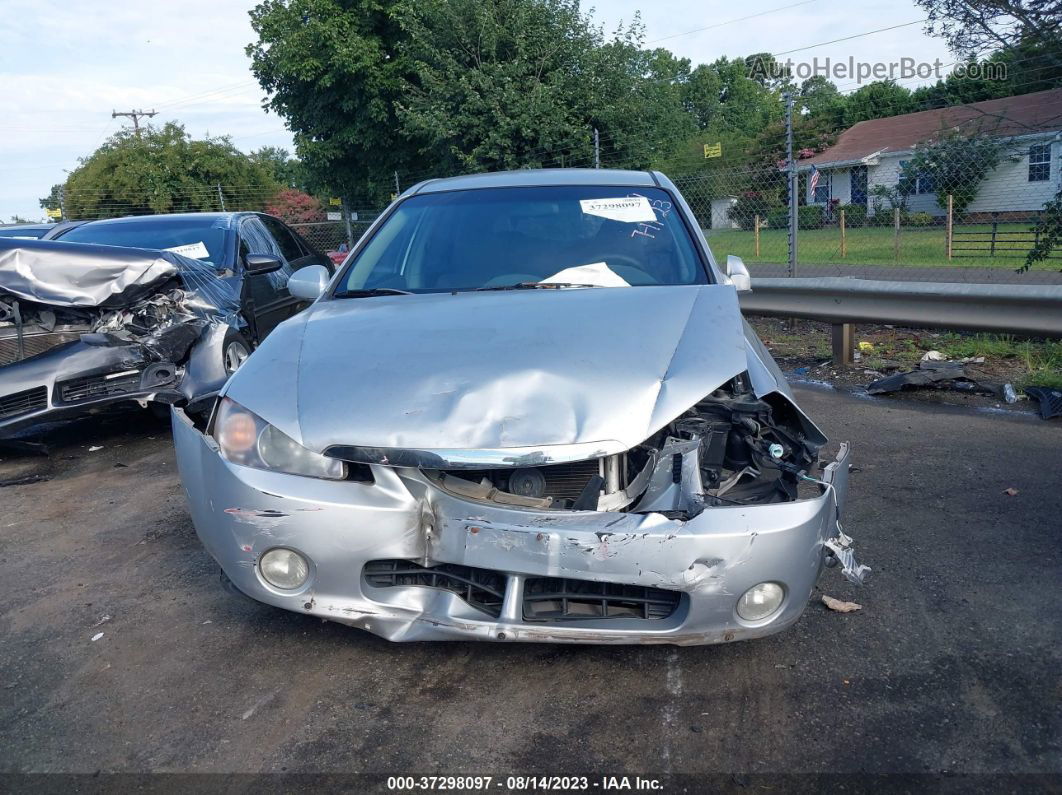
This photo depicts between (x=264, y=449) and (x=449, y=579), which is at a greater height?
(x=264, y=449)

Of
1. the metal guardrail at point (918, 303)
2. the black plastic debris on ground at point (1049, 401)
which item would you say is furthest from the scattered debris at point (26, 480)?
the black plastic debris on ground at point (1049, 401)

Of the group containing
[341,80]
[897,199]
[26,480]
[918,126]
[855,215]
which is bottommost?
[26,480]

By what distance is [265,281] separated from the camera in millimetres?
7535

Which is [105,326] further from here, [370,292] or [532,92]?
[532,92]

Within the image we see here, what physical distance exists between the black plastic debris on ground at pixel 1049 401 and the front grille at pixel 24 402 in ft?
20.1

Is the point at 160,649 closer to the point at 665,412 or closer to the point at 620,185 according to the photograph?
the point at 665,412

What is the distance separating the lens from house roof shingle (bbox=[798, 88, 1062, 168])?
430 inches

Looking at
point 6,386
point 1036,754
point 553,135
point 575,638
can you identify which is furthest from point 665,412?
point 553,135

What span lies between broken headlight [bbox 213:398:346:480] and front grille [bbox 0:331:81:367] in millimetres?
3154

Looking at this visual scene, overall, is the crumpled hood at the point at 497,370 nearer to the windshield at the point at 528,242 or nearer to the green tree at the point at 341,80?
the windshield at the point at 528,242

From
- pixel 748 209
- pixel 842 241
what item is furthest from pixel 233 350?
pixel 842 241

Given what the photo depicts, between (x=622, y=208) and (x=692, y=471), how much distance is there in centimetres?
197

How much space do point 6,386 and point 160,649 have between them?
9.41ft

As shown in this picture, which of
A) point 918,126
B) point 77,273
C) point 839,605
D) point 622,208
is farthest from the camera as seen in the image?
point 918,126
